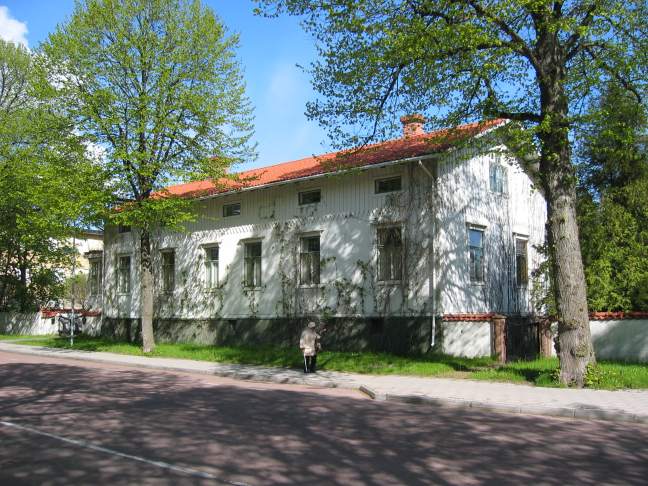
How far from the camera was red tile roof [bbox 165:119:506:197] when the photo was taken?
16.8 meters

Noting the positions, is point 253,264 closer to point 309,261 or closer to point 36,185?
point 309,261

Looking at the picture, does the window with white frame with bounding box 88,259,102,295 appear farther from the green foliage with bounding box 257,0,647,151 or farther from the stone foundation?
the green foliage with bounding box 257,0,647,151

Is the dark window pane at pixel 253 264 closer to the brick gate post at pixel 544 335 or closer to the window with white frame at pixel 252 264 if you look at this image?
the window with white frame at pixel 252 264

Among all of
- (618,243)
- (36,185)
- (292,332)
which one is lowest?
(292,332)

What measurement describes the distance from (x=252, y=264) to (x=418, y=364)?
391 inches

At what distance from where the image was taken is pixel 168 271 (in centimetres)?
2922

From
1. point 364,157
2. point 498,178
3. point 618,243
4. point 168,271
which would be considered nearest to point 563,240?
point 618,243

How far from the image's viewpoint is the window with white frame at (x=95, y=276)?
118 feet

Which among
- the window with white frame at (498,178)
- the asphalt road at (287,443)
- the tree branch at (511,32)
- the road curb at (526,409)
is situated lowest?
the road curb at (526,409)

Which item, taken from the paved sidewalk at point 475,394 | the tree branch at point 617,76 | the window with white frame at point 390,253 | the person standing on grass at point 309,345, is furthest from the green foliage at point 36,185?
the tree branch at point 617,76

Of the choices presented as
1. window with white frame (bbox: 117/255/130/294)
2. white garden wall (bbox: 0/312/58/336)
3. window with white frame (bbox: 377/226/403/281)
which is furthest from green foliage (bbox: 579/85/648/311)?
white garden wall (bbox: 0/312/58/336)

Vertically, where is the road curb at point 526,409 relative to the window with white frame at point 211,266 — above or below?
below

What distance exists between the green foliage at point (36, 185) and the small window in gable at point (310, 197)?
7.27 m

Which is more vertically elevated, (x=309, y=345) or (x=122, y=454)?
(x=309, y=345)
